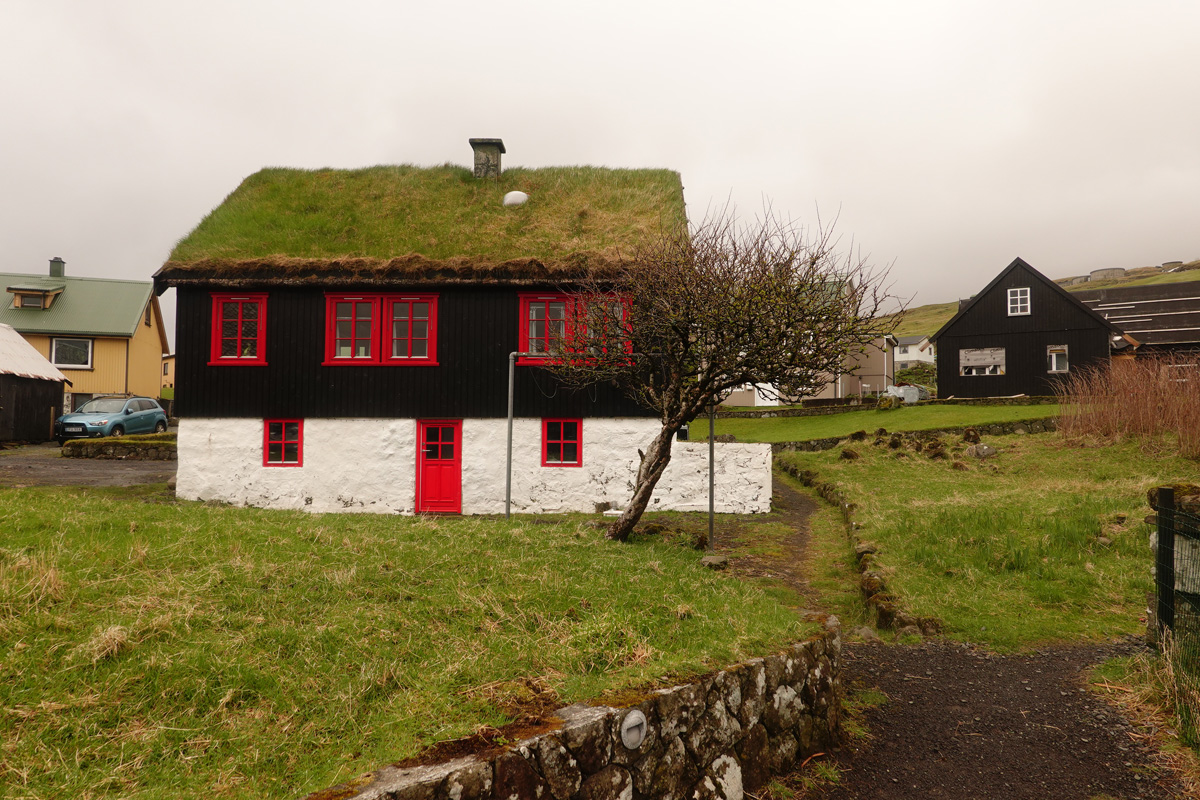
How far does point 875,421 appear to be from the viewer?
33.9 m

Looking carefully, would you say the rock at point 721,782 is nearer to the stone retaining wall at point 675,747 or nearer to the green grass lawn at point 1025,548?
the stone retaining wall at point 675,747

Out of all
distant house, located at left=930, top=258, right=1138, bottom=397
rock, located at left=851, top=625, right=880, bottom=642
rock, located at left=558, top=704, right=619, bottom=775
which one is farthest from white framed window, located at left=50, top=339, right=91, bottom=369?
distant house, located at left=930, top=258, right=1138, bottom=397

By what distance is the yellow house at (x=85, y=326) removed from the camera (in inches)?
1582

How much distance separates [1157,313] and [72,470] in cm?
6036

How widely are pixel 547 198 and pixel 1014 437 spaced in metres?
17.4

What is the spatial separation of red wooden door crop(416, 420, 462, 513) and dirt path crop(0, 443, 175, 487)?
331 inches

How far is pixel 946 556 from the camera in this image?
11336 millimetres

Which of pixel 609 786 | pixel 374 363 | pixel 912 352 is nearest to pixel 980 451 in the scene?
pixel 374 363

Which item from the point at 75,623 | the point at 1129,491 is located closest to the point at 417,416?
the point at 75,623

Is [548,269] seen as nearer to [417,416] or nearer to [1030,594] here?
[417,416]

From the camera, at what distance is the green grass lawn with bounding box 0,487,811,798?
3.95m

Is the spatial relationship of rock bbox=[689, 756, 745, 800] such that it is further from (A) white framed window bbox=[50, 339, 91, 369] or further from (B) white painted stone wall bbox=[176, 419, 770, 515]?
(A) white framed window bbox=[50, 339, 91, 369]

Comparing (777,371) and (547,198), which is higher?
(547,198)

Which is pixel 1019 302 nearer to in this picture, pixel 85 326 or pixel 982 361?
pixel 982 361
